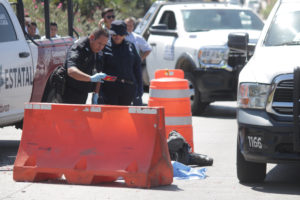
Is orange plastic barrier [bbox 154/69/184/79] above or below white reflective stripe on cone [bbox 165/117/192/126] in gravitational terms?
above

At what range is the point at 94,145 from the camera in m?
8.03

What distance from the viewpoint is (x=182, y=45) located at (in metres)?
15.2

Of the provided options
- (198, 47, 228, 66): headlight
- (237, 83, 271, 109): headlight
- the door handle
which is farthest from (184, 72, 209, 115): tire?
(237, 83, 271, 109): headlight

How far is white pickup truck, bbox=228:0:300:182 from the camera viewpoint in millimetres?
7363

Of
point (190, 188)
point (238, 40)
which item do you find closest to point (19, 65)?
point (238, 40)

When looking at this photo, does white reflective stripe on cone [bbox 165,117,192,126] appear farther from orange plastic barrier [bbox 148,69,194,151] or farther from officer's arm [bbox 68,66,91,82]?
officer's arm [bbox 68,66,91,82]

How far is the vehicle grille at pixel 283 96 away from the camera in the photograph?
746cm

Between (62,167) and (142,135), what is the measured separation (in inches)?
34.5

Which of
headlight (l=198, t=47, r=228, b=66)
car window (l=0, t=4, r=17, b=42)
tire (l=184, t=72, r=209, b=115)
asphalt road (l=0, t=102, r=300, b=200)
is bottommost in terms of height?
tire (l=184, t=72, r=209, b=115)

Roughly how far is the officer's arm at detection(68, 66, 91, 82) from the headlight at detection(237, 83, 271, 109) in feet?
6.24

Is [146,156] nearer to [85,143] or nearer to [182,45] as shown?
[85,143]

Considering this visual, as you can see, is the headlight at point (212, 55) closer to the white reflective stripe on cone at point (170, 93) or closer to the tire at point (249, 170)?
the white reflective stripe on cone at point (170, 93)

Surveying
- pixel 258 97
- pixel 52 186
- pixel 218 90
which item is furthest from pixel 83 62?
pixel 218 90

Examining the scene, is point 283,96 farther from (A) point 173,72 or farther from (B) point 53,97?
(A) point 173,72
